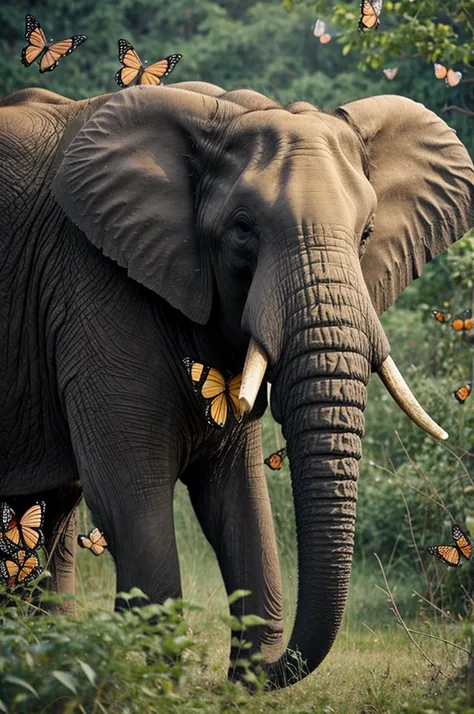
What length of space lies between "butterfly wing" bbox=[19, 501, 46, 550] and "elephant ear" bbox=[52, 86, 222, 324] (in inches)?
52.9

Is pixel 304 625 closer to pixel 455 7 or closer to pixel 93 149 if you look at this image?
pixel 93 149

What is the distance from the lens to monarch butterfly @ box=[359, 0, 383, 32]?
8.32 metres

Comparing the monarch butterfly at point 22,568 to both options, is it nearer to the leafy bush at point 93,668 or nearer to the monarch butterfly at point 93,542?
the monarch butterfly at point 93,542

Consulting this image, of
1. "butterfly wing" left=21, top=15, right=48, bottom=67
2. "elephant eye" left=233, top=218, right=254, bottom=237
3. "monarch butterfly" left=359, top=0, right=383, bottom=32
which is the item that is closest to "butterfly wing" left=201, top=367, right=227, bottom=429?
"elephant eye" left=233, top=218, right=254, bottom=237

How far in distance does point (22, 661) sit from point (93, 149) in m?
2.49

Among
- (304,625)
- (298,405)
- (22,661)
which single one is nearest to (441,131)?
(298,405)

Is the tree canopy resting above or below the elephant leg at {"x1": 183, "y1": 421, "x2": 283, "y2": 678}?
above

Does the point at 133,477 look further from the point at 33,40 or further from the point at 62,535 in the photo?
the point at 33,40

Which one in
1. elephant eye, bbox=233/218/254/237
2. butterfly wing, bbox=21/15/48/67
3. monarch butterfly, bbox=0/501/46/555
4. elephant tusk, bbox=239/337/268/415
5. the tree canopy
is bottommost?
monarch butterfly, bbox=0/501/46/555

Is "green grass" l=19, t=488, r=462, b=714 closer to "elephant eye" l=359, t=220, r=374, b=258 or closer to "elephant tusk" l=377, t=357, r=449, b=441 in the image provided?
"elephant tusk" l=377, t=357, r=449, b=441

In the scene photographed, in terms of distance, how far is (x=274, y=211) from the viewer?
5578 mm

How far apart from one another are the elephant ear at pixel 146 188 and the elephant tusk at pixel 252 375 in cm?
52

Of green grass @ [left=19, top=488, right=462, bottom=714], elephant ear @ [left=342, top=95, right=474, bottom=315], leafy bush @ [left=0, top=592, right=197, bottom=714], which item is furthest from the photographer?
elephant ear @ [left=342, top=95, right=474, bottom=315]

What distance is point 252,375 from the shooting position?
5.45 metres
